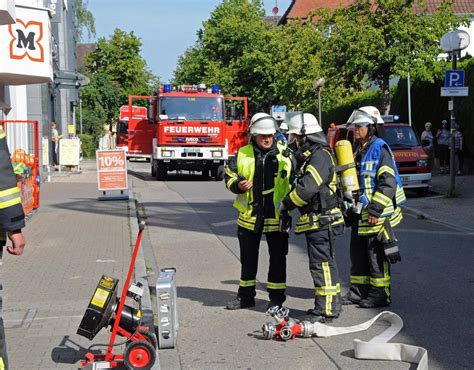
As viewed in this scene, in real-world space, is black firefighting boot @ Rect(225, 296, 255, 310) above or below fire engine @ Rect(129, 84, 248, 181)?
below

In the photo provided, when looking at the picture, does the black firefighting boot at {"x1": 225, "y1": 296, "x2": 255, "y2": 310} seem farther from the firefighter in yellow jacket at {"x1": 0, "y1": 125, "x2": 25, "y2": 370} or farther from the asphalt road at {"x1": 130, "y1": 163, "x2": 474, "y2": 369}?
the firefighter in yellow jacket at {"x1": 0, "y1": 125, "x2": 25, "y2": 370}

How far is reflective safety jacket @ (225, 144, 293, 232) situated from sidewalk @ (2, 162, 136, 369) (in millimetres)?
1710

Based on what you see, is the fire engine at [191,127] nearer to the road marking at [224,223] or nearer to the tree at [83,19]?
the road marking at [224,223]

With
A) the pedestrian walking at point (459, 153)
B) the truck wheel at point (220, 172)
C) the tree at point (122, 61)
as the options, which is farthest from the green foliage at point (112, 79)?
the pedestrian walking at point (459, 153)

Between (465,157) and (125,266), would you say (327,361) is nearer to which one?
(125,266)

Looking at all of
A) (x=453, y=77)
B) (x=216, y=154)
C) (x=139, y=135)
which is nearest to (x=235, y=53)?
(x=139, y=135)

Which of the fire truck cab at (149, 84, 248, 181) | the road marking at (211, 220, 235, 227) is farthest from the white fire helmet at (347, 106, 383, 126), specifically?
the fire truck cab at (149, 84, 248, 181)

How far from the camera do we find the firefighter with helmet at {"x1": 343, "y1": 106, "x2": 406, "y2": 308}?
768 cm

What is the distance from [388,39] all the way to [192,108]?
6951 mm

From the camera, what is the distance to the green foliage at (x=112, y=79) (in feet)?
198

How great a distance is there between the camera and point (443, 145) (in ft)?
Answer: 80.3

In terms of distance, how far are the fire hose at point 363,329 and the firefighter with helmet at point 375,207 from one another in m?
0.67

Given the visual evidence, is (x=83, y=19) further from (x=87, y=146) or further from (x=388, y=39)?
(x=388, y=39)

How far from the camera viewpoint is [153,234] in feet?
46.0
